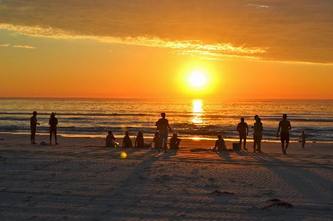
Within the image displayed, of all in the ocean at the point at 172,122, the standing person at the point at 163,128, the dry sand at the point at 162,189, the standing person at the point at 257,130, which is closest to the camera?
the dry sand at the point at 162,189

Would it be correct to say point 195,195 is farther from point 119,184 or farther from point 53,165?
point 53,165

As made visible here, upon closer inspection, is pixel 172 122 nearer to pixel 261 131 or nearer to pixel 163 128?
pixel 261 131

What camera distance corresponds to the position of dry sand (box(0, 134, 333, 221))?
7.96 meters

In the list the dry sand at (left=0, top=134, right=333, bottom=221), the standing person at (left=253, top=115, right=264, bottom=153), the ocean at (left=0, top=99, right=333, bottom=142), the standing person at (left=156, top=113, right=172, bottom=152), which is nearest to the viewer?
the dry sand at (left=0, top=134, right=333, bottom=221)

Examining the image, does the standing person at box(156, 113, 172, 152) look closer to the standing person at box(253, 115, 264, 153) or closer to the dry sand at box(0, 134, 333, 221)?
the dry sand at box(0, 134, 333, 221)

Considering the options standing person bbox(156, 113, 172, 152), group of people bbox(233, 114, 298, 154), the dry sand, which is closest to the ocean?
group of people bbox(233, 114, 298, 154)

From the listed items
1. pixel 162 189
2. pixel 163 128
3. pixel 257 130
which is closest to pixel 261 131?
pixel 257 130

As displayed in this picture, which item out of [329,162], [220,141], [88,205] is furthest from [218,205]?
[220,141]

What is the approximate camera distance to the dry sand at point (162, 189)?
26.1ft

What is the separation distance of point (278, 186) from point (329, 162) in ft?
20.5

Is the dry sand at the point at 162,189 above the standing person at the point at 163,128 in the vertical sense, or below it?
below

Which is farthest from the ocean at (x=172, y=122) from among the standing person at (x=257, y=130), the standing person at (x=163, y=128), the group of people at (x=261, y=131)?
the standing person at (x=163, y=128)

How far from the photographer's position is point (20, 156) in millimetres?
16094

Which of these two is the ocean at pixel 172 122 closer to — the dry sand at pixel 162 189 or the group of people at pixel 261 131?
the group of people at pixel 261 131
